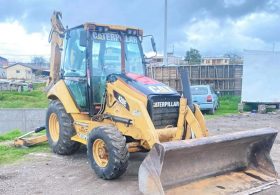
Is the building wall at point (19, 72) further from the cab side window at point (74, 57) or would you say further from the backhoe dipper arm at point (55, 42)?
the cab side window at point (74, 57)

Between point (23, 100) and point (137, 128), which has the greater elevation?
point (137, 128)

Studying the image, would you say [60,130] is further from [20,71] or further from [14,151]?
[20,71]

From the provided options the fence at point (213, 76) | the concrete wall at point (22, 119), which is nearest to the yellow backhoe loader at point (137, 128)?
the concrete wall at point (22, 119)

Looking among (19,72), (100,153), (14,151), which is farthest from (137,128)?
(19,72)

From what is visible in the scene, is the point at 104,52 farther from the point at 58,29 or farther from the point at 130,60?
the point at 58,29

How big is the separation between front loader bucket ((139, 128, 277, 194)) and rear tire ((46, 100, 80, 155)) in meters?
3.09

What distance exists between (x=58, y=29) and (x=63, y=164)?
3.60m

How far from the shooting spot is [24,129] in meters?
19.4

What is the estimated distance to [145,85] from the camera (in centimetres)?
718

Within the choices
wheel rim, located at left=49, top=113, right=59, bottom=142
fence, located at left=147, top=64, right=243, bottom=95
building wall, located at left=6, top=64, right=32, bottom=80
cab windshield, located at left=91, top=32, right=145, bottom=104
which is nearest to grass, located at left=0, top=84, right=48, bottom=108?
fence, located at left=147, top=64, right=243, bottom=95

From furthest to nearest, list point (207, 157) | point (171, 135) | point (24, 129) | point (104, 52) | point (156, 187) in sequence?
point (24, 129), point (104, 52), point (171, 135), point (207, 157), point (156, 187)

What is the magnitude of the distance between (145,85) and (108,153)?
150 cm

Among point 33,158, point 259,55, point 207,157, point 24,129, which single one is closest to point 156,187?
point 207,157

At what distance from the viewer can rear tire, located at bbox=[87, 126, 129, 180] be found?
6.27 metres
